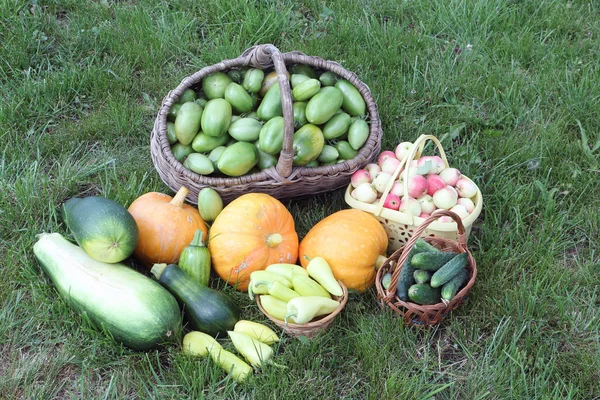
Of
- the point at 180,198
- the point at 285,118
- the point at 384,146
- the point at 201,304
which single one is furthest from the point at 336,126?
the point at 201,304

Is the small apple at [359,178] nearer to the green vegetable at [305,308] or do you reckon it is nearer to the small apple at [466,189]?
the small apple at [466,189]

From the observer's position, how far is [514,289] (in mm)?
2947

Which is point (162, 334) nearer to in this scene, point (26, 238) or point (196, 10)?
point (26, 238)

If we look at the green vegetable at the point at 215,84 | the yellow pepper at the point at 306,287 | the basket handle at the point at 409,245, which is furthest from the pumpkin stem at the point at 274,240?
the green vegetable at the point at 215,84

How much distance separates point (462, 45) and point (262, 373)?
316 cm

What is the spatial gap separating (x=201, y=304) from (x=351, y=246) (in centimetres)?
75

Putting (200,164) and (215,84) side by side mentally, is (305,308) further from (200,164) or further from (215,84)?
(215,84)

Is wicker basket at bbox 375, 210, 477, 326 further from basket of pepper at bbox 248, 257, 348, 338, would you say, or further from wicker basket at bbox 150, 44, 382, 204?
wicker basket at bbox 150, 44, 382, 204

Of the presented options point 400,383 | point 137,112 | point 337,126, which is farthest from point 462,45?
point 400,383

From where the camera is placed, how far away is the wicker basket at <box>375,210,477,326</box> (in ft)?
8.82

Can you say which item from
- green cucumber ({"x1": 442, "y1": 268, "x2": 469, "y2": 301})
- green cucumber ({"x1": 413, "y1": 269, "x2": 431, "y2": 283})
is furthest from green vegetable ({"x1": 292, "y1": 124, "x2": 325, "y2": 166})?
green cucumber ({"x1": 442, "y1": 268, "x2": 469, "y2": 301})

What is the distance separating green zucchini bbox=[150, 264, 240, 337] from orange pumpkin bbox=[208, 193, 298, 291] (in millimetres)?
168

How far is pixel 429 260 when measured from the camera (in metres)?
2.70

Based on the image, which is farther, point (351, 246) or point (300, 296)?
point (351, 246)
